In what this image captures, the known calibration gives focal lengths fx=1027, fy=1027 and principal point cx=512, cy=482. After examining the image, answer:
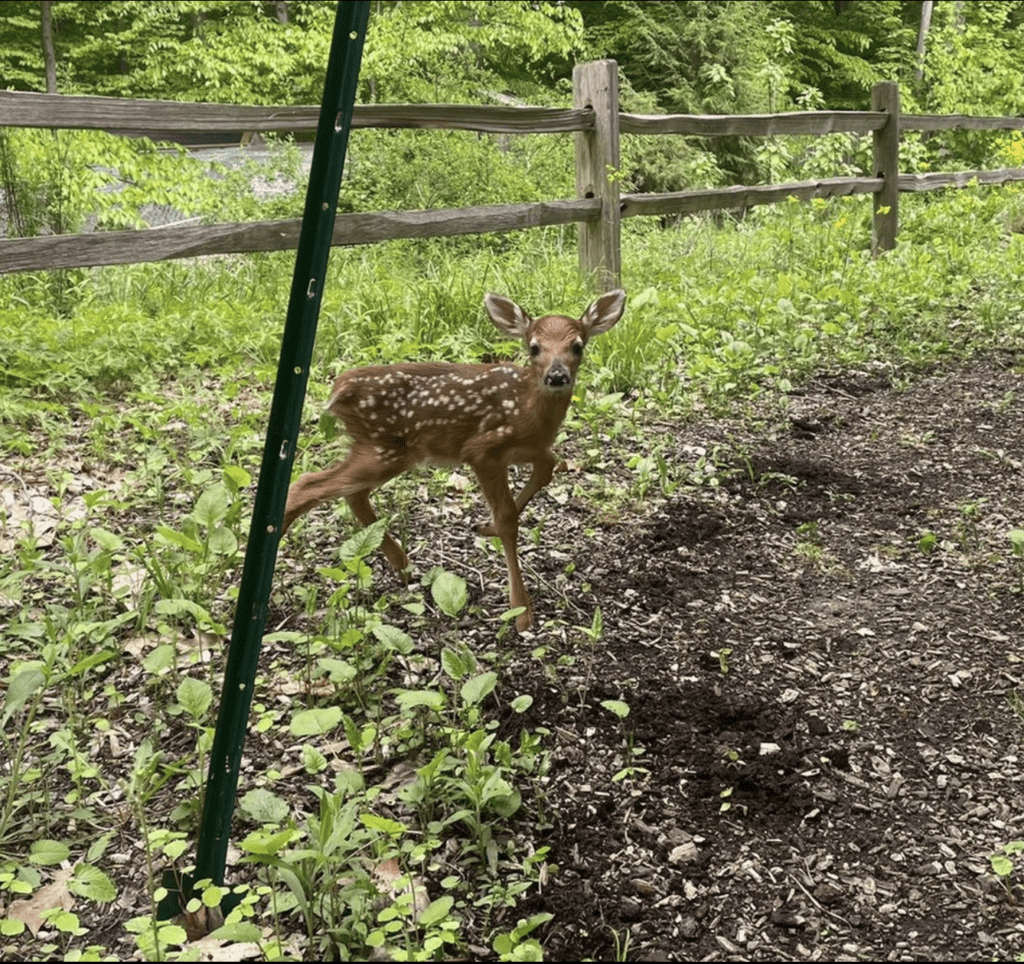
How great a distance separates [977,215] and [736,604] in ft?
31.3

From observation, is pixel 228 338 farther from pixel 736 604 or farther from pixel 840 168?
pixel 840 168

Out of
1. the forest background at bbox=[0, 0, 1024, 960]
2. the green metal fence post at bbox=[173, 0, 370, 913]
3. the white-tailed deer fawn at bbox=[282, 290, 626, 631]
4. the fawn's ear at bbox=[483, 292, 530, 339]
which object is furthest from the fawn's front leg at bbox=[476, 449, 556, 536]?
the green metal fence post at bbox=[173, 0, 370, 913]

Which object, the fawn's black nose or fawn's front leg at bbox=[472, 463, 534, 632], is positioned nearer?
the fawn's black nose

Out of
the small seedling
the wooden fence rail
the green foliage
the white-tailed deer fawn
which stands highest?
the green foliage

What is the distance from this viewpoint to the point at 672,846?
8.15 ft

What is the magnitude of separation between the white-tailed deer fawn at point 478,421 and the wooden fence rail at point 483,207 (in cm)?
238

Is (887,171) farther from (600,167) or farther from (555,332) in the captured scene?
(555,332)

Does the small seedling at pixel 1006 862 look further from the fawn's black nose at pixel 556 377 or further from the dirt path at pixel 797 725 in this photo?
the fawn's black nose at pixel 556 377

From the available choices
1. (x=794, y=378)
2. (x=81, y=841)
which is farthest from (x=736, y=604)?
(x=794, y=378)

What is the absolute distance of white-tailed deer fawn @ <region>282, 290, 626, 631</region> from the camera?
3207 millimetres

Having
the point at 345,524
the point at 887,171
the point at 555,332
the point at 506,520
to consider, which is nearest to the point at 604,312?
the point at 555,332

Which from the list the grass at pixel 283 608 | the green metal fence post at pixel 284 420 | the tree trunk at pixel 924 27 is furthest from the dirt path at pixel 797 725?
the tree trunk at pixel 924 27

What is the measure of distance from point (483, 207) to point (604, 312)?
10.6 ft

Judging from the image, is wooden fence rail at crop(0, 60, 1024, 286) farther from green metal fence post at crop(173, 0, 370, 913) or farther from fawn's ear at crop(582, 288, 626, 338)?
green metal fence post at crop(173, 0, 370, 913)
